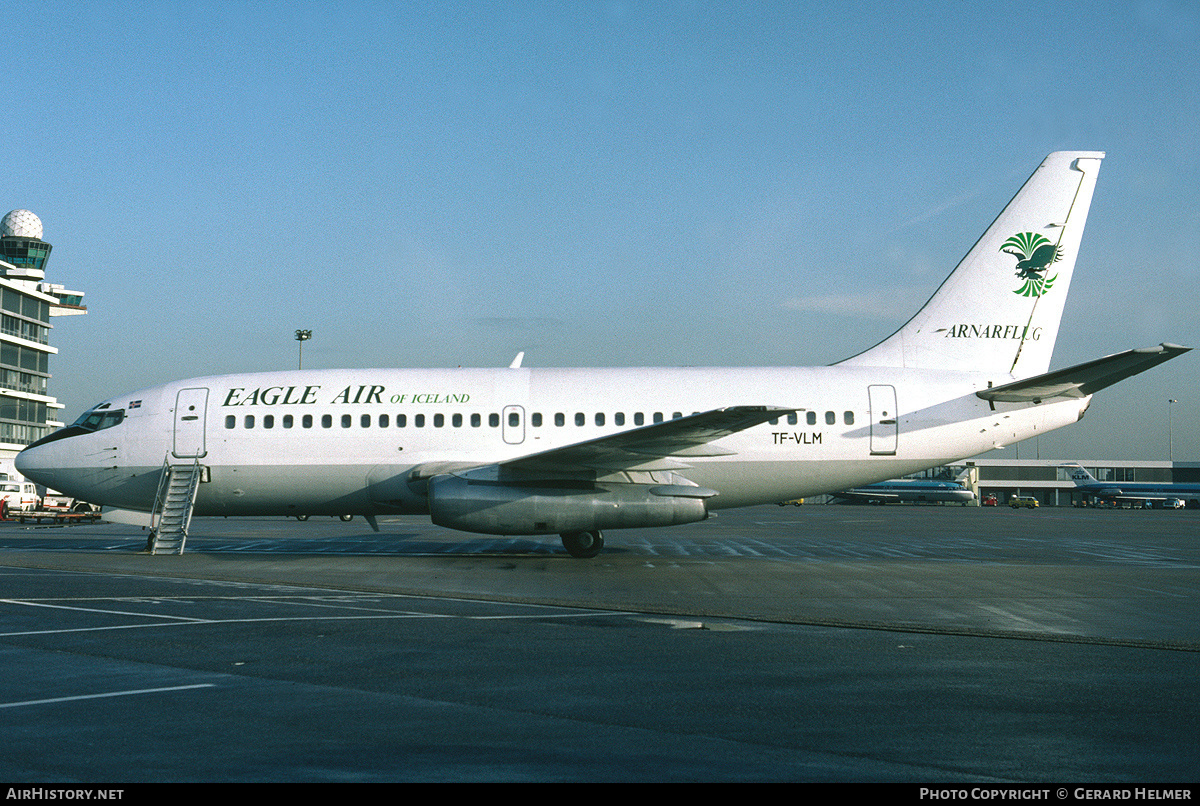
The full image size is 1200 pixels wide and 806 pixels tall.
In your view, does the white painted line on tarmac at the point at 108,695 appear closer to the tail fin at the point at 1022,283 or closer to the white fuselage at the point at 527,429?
Result: the white fuselage at the point at 527,429

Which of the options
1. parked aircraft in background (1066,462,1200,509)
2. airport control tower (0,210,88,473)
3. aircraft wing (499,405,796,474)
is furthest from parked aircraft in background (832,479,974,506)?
aircraft wing (499,405,796,474)

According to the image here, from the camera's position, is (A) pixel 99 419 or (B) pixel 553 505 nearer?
(B) pixel 553 505

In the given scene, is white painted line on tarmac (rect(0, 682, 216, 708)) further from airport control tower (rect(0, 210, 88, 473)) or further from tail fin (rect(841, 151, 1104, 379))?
airport control tower (rect(0, 210, 88, 473))

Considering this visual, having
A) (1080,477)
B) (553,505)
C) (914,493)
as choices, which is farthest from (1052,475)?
(553,505)

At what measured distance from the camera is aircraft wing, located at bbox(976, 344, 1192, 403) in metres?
17.0

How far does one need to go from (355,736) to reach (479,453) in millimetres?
15088

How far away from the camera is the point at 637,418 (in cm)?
2056

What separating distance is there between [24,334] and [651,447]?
88.6m

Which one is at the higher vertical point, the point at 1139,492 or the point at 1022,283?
the point at 1022,283

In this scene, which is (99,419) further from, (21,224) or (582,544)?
(21,224)

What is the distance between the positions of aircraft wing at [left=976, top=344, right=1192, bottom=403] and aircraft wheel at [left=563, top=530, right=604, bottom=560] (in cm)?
904

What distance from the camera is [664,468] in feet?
64.5

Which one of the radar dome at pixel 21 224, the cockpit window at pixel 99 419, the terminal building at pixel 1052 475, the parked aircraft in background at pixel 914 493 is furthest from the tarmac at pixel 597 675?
the terminal building at pixel 1052 475

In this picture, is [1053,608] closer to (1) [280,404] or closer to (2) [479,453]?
(2) [479,453]
